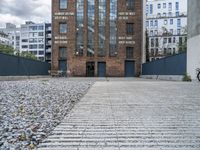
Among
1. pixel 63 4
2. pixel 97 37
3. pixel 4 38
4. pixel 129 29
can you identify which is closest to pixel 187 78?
pixel 129 29

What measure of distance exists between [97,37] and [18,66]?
21.8 m

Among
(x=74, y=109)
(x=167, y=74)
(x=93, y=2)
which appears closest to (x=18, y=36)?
(x=93, y=2)

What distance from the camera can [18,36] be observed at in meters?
151

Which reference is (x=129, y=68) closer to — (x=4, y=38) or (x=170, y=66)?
(x=170, y=66)

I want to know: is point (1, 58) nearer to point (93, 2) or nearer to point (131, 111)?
point (131, 111)

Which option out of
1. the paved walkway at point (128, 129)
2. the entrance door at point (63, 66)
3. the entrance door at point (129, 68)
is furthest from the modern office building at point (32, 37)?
the paved walkway at point (128, 129)

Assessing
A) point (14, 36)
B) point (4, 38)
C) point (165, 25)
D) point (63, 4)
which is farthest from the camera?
point (14, 36)

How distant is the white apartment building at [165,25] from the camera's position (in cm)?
9684

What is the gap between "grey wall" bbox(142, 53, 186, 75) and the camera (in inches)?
1089

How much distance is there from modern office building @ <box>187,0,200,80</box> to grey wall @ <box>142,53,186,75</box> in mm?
1766

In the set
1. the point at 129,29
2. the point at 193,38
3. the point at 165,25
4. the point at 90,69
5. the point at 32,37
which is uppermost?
the point at 165,25

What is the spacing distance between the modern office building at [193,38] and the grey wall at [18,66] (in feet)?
46.5

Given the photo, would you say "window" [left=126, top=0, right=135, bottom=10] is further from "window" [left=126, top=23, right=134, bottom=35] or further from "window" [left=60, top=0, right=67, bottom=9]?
"window" [left=60, top=0, right=67, bottom=9]

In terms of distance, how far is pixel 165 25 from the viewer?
103 metres
